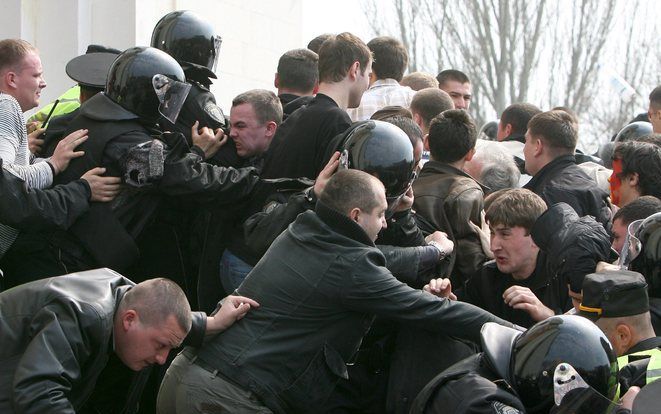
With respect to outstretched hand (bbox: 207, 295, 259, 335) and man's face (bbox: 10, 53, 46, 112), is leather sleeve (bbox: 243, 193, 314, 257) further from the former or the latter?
man's face (bbox: 10, 53, 46, 112)

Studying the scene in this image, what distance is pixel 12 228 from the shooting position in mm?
6461

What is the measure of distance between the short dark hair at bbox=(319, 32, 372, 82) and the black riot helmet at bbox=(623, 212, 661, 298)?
5.65ft

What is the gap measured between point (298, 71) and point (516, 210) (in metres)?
1.74

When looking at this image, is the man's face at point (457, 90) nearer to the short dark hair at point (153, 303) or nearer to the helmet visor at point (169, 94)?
the helmet visor at point (169, 94)

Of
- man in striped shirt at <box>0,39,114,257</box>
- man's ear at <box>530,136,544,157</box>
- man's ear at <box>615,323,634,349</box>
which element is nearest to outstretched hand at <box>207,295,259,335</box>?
man in striped shirt at <box>0,39,114,257</box>

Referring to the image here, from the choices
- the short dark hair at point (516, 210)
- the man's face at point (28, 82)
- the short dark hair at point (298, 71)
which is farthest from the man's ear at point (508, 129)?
the man's face at point (28, 82)

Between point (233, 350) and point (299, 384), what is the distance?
0.32m

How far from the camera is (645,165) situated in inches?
283

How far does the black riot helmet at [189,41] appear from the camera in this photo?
7262 millimetres

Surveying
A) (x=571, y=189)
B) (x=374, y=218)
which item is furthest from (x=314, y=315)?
(x=571, y=189)

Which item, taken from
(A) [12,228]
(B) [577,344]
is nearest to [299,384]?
(B) [577,344]

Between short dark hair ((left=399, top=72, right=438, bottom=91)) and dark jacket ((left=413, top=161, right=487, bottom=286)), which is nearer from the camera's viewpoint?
dark jacket ((left=413, top=161, right=487, bottom=286))

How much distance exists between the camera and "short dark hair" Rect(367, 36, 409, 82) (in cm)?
859

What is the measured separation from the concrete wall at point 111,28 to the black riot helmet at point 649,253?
614 centimetres
